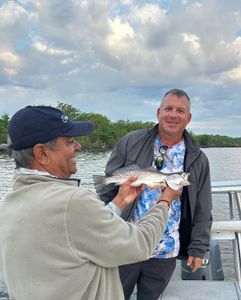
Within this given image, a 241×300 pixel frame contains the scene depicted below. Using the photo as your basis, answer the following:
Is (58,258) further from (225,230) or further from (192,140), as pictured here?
(225,230)

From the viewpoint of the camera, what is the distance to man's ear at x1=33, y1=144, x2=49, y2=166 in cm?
194

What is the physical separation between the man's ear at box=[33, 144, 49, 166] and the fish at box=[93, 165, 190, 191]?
3.18ft

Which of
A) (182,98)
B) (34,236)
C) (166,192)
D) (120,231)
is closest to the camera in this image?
(34,236)

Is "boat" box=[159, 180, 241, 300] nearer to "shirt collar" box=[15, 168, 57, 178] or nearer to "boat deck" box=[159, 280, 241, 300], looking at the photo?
"boat deck" box=[159, 280, 241, 300]

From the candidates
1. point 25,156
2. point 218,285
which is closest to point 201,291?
point 218,285

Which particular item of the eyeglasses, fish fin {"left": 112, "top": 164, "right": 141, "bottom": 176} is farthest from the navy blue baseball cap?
the eyeglasses

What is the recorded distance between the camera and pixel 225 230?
3855 mm

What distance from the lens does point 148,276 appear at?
3.55 m

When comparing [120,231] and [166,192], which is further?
[166,192]

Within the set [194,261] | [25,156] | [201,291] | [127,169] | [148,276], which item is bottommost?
[201,291]

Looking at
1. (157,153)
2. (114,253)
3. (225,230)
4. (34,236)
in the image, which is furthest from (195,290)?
(34,236)

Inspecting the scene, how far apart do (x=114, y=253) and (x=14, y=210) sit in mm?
499

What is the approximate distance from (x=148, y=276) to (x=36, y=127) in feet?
6.98

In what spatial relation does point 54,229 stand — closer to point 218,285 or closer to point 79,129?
point 79,129
